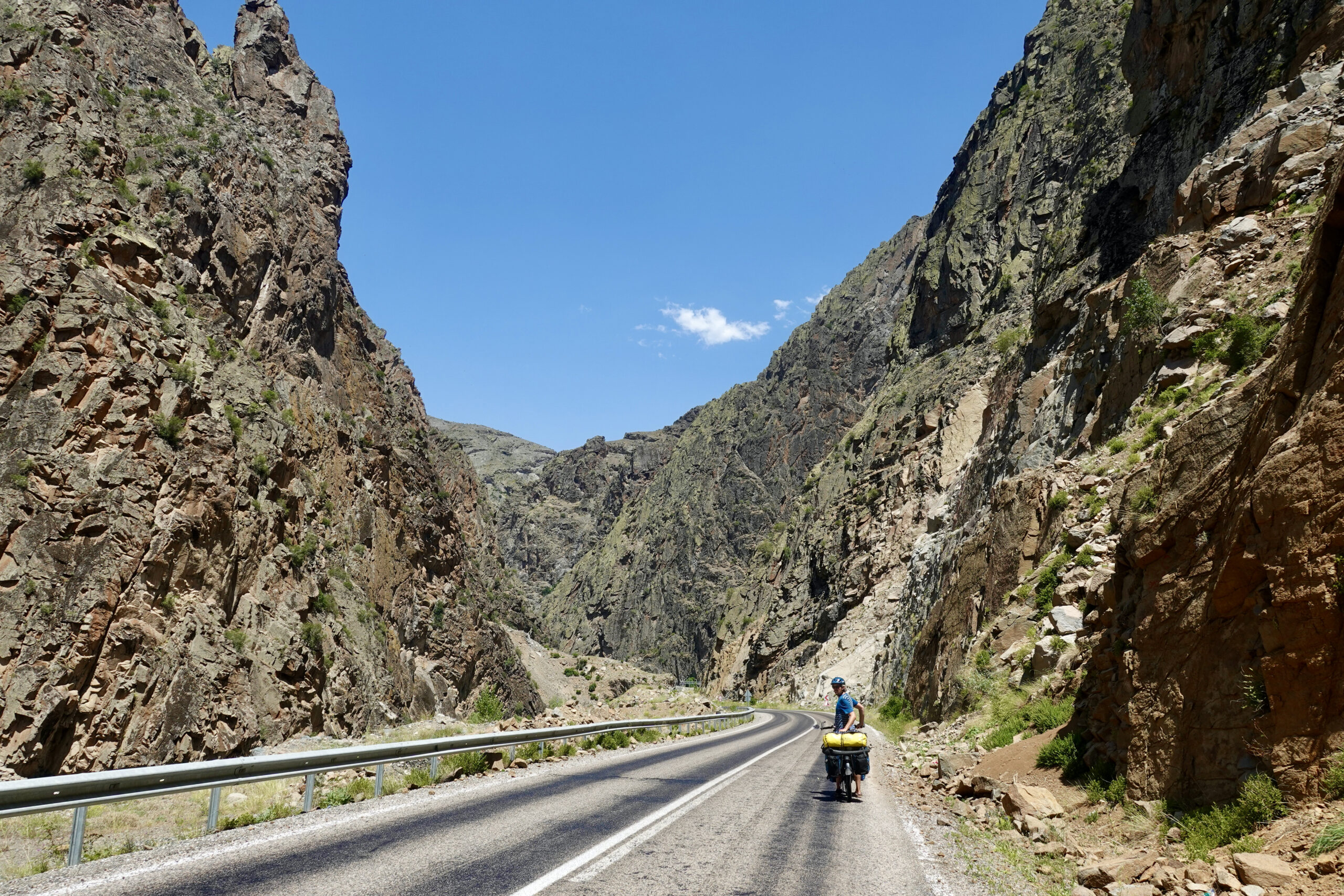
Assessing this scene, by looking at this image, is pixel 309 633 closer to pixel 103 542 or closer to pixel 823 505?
pixel 103 542

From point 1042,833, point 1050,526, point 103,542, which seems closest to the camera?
point 1042,833

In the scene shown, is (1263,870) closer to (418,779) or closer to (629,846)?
(629,846)

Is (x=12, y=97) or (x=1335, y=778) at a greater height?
(x=12, y=97)

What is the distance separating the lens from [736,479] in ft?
463

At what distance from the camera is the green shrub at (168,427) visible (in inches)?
971

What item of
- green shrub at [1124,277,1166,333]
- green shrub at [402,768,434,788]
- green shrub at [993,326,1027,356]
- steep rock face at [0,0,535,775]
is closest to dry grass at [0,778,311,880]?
green shrub at [402,768,434,788]

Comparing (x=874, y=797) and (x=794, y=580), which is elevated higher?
(x=794, y=580)

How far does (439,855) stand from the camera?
258 inches

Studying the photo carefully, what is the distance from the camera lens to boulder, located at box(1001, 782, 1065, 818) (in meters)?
8.78

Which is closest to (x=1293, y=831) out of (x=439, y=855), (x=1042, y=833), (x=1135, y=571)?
(x=1042, y=833)

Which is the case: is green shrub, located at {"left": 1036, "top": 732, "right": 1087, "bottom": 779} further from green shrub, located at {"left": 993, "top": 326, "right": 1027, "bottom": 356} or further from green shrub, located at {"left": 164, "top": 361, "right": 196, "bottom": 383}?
green shrub, located at {"left": 993, "top": 326, "right": 1027, "bottom": 356}

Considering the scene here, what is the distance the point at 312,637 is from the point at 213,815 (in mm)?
24556

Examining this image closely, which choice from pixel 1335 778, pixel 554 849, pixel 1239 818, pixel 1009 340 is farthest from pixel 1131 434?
pixel 1009 340

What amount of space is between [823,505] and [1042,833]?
2811 inches
